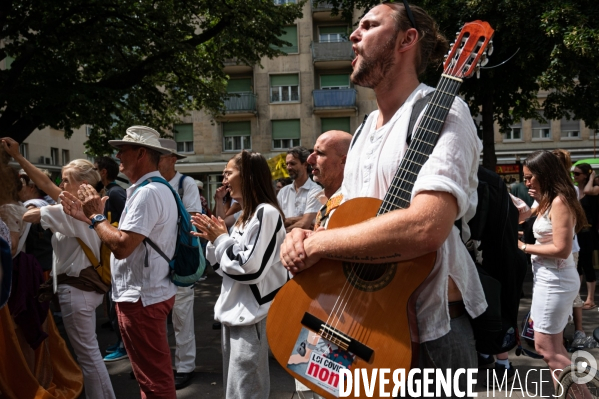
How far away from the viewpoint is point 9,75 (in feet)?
40.8

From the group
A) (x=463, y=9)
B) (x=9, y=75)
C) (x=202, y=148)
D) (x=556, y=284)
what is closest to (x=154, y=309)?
(x=556, y=284)

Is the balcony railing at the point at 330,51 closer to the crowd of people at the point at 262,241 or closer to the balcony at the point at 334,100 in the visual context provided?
the balcony at the point at 334,100

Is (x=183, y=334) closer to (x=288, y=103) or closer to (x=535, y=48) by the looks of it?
(x=535, y=48)

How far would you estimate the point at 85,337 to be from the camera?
439cm

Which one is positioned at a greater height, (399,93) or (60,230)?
(399,93)

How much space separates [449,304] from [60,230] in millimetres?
3438

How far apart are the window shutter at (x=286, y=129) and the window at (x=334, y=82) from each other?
2918mm

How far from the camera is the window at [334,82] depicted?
36.0m

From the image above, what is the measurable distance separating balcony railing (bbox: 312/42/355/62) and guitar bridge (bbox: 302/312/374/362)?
3419 centimetres

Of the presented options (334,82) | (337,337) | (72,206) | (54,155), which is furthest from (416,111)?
(54,155)

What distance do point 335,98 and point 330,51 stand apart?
2.90 m

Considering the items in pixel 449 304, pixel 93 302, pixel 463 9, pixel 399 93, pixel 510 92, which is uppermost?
pixel 463 9

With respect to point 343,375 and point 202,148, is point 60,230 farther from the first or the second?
point 202,148

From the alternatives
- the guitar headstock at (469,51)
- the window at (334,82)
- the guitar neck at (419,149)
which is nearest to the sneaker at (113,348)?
the guitar neck at (419,149)
